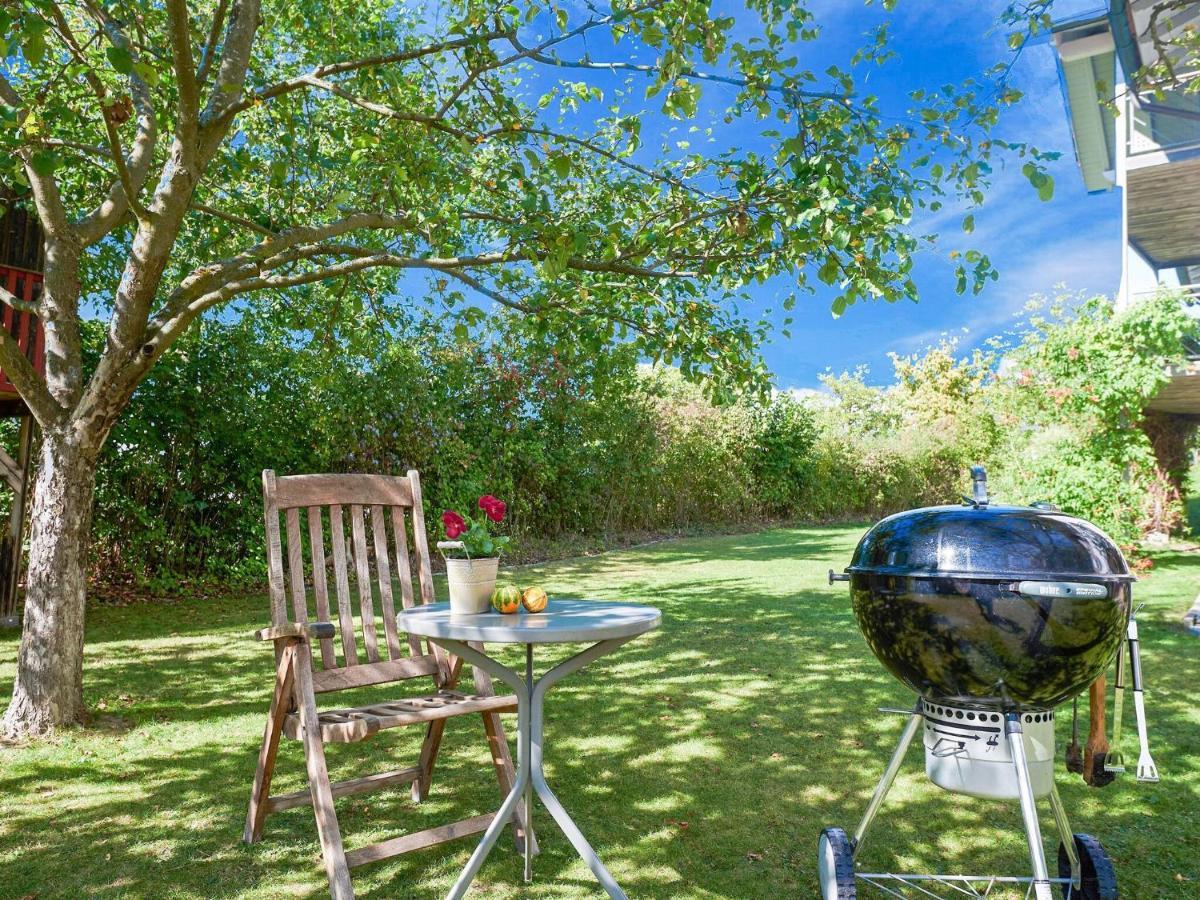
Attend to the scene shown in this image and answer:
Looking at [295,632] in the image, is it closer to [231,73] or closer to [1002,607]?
[1002,607]

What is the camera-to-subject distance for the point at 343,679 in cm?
288

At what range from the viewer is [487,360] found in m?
11.6

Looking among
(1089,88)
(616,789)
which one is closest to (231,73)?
(616,789)

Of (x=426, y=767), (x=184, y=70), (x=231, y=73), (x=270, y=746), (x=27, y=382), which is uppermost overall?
(x=231, y=73)

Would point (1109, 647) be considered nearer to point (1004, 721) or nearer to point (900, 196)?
point (1004, 721)

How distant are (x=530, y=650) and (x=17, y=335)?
Answer: 6771 mm

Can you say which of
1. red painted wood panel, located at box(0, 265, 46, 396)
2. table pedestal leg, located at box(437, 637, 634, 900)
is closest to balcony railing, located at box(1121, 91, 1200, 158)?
table pedestal leg, located at box(437, 637, 634, 900)

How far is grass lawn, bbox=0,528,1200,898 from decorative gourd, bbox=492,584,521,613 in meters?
0.85

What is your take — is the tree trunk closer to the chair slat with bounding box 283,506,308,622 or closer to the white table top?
the chair slat with bounding box 283,506,308,622

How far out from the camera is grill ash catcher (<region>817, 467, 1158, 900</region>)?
2051 mm

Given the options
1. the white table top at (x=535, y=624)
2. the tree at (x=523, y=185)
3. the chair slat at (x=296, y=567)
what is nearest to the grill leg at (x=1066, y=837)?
the white table top at (x=535, y=624)

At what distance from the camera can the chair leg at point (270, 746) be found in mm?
2613

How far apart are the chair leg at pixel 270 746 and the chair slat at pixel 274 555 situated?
0.52ft

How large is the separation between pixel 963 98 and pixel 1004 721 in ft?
10.8
